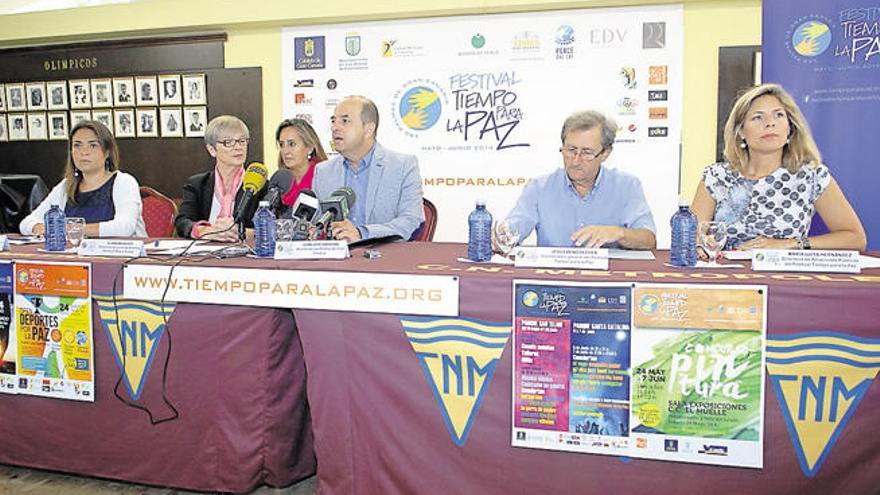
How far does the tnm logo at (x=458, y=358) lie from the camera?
177cm

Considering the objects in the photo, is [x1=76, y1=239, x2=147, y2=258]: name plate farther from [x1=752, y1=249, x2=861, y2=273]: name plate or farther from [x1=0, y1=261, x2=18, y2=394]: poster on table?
[x1=752, y1=249, x2=861, y2=273]: name plate

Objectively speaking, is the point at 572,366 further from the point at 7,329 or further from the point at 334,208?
the point at 7,329

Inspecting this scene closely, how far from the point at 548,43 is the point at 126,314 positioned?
3506 millimetres

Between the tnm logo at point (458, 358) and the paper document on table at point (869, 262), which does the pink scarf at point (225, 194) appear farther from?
the paper document on table at point (869, 262)

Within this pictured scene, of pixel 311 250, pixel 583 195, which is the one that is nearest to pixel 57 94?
pixel 311 250

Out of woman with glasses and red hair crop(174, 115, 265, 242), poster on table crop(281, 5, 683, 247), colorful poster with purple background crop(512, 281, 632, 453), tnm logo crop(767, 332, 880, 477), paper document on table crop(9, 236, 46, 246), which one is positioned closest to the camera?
tnm logo crop(767, 332, 880, 477)

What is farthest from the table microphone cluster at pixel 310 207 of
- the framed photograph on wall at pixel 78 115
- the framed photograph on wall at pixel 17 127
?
the framed photograph on wall at pixel 17 127

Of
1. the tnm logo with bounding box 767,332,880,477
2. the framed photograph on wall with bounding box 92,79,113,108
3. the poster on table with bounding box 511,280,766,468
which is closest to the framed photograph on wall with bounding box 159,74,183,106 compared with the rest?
the framed photograph on wall with bounding box 92,79,113,108

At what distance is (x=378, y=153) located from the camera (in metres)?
2.93

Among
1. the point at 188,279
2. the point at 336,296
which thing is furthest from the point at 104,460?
the point at 336,296

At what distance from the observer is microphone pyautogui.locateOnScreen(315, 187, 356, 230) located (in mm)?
2318

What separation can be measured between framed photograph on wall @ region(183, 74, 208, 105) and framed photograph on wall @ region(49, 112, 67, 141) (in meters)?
1.17

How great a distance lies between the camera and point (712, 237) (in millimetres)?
1890

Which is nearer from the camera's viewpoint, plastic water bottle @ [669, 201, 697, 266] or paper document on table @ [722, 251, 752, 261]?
plastic water bottle @ [669, 201, 697, 266]
